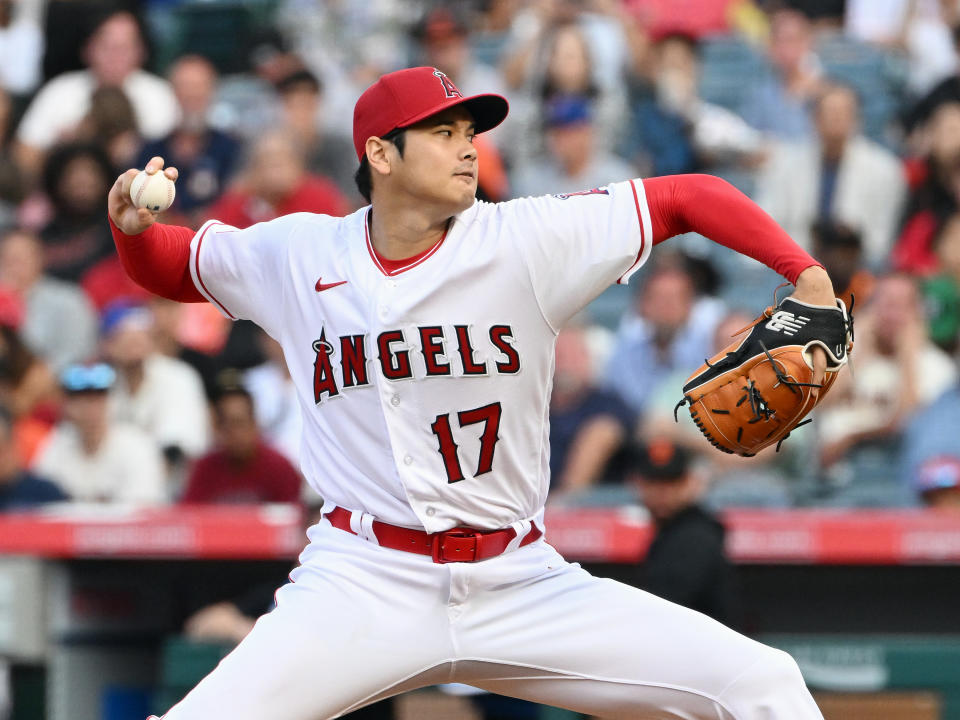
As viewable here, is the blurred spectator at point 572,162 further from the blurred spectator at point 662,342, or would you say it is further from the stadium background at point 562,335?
the blurred spectator at point 662,342

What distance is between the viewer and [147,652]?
6.31 meters

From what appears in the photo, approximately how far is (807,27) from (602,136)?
1.30m

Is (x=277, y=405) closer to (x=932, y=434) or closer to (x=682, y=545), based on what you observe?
(x=682, y=545)

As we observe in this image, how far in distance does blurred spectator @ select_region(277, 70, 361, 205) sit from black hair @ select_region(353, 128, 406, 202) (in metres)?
4.90

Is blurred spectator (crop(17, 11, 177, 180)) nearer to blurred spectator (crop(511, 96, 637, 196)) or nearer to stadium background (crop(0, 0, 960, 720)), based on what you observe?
stadium background (crop(0, 0, 960, 720))

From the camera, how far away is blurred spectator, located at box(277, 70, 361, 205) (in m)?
8.41

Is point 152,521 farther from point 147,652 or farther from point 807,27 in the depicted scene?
point 807,27

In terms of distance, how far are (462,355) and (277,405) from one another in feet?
12.5

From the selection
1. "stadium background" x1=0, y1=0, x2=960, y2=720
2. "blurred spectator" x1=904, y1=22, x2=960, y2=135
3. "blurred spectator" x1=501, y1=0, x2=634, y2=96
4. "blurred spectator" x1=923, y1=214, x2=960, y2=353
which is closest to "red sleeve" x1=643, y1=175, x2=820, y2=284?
"stadium background" x1=0, y1=0, x2=960, y2=720

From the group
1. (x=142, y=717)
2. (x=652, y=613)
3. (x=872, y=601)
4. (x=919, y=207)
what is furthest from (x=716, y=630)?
(x=919, y=207)

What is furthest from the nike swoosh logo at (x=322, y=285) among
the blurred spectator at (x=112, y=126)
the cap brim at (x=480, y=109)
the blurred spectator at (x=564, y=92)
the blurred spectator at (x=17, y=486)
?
the blurred spectator at (x=112, y=126)

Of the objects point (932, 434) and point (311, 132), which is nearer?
point (932, 434)

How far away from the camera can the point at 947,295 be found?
6812 millimetres

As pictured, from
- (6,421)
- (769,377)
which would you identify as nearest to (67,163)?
(6,421)
